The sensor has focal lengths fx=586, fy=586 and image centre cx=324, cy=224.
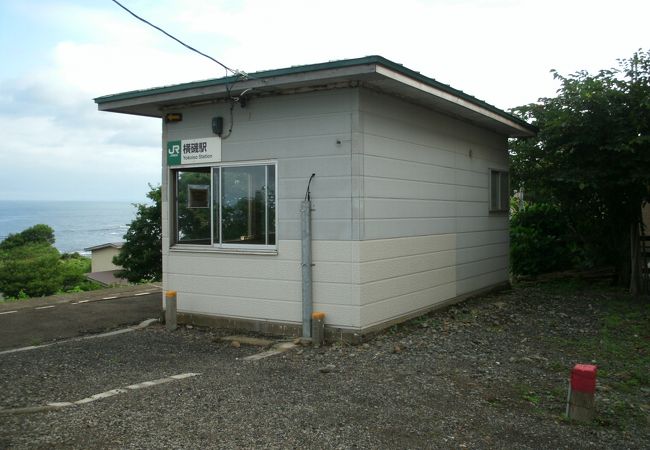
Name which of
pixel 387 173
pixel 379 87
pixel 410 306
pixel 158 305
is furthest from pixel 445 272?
pixel 158 305

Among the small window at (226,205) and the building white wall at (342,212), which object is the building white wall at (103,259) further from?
the building white wall at (342,212)

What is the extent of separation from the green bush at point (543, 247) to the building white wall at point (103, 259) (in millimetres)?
49862

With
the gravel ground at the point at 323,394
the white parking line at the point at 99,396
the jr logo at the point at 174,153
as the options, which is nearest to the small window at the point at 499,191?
the gravel ground at the point at 323,394

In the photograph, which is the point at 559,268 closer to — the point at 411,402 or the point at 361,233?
the point at 361,233

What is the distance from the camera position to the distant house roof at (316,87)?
671 centimetres

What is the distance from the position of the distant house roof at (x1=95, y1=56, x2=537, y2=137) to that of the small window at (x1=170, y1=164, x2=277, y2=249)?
1.02 metres

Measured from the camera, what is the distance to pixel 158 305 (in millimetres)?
10992

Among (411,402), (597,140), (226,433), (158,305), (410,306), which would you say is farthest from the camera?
(158,305)

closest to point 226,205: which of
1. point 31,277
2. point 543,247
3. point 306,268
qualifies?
point 306,268

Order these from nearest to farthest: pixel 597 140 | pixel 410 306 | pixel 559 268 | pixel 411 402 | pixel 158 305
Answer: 1. pixel 411 402
2. pixel 410 306
3. pixel 597 140
4. pixel 158 305
5. pixel 559 268

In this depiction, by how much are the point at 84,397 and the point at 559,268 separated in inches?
446

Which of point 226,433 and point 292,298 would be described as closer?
point 226,433

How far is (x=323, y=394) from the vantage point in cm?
525

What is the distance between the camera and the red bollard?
4.51 metres
